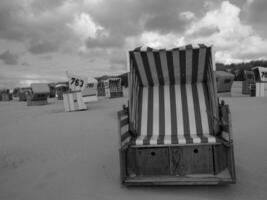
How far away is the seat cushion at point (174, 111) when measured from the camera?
4.21 meters

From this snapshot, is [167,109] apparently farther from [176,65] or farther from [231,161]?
[231,161]

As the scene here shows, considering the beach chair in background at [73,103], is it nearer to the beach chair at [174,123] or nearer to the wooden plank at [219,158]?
the beach chair at [174,123]

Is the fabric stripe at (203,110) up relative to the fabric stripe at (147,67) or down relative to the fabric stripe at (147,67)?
down

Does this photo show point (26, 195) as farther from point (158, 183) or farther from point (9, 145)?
point (9, 145)

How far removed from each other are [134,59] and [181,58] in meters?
0.77

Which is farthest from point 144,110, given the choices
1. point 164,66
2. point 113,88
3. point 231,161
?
point 113,88

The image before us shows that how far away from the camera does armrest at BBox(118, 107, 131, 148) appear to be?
3455 mm

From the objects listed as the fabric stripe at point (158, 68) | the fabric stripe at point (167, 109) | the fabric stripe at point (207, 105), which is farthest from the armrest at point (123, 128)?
the fabric stripe at point (207, 105)

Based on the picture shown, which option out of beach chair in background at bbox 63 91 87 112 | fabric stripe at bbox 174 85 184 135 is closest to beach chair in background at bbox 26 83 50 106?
beach chair in background at bbox 63 91 87 112

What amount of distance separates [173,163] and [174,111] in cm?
124

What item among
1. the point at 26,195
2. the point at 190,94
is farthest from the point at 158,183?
the point at 190,94

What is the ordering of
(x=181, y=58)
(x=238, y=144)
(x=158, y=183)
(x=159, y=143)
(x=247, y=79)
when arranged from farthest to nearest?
(x=247, y=79) < (x=238, y=144) < (x=181, y=58) < (x=159, y=143) < (x=158, y=183)

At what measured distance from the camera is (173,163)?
3455mm

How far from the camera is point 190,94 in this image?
4.64 m
